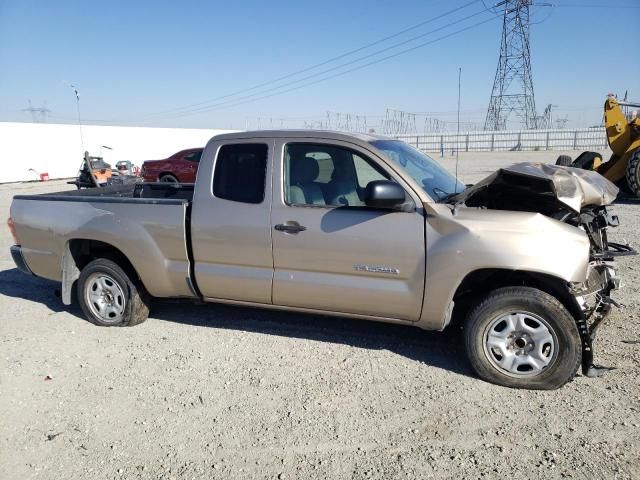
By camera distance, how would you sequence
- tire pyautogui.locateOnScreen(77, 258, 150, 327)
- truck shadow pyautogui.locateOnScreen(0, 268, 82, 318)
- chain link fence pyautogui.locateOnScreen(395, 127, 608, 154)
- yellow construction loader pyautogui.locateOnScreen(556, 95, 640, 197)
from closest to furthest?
tire pyautogui.locateOnScreen(77, 258, 150, 327) → truck shadow pyautogui.locateOnScreen(0, 268, 82, 318) → yellow construction loader pyautogui.locateOnScreen(556, 95, 640, 197) → chain link fence pyautogui.locateOnScreen(395, 127, 608, 154)

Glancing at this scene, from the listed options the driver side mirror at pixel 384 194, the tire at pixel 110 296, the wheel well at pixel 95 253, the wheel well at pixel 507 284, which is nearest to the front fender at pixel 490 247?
→ the wheel well at pixel 507 284

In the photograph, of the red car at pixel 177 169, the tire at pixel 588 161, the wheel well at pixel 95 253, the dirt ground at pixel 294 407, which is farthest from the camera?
the red car at pixel 177 169

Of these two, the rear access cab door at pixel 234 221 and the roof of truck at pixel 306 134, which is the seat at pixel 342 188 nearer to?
the roof of truck at pixel 306 134

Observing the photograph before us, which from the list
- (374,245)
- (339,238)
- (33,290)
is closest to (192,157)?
(33,290)

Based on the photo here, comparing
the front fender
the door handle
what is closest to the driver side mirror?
the front fender

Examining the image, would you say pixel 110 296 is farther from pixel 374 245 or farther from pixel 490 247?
pixel 490 247

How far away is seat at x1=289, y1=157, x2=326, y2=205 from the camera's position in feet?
13.5

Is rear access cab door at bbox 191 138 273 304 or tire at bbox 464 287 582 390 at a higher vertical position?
rear access cab door at bbox 191 138 273 304

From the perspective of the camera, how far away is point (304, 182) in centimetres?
417

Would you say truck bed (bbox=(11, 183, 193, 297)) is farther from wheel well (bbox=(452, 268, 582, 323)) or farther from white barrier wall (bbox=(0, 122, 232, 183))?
white barrier wall (bbox=(0, 122, 232, 183))

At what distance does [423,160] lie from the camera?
15.2 ft

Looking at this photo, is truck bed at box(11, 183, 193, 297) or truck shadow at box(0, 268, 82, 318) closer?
truck bed at box(11, 183, 193, 297)

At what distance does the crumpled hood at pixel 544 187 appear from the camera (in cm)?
354

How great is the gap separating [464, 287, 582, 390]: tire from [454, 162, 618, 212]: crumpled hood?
29.0 inches
